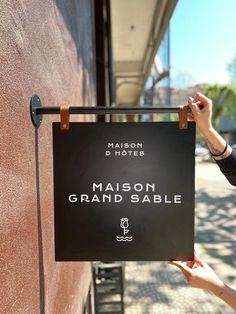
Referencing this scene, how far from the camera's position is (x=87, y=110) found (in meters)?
1.69

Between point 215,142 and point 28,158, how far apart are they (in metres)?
0.85

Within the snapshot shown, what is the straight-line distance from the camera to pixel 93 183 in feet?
5.46

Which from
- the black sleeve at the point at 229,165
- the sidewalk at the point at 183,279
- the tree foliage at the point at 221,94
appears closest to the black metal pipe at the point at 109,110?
the black sleeve at the point at 229,165

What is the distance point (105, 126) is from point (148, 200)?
37cm

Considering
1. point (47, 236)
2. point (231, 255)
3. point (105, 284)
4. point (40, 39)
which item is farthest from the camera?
point (231, 255)

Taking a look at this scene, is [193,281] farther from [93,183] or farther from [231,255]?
[231,255]

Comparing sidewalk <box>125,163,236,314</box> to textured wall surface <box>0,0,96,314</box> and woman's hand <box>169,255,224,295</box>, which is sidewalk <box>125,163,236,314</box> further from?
woman's hand <box>169,255,224,295</box>

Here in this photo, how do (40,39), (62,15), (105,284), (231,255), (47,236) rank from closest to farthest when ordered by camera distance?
(40,39) < (47,236) < (62,15) < (105,284) < (231,255)

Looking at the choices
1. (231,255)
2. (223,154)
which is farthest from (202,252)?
(223,154)

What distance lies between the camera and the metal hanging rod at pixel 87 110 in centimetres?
165

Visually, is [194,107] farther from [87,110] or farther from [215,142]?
[87,110]

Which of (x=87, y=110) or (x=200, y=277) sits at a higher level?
(x=87, y=110)

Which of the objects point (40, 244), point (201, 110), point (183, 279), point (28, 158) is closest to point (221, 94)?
point (183, 279)

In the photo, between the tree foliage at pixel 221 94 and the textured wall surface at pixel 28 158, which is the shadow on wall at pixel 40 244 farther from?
the tree foliage at pixel 221 94
